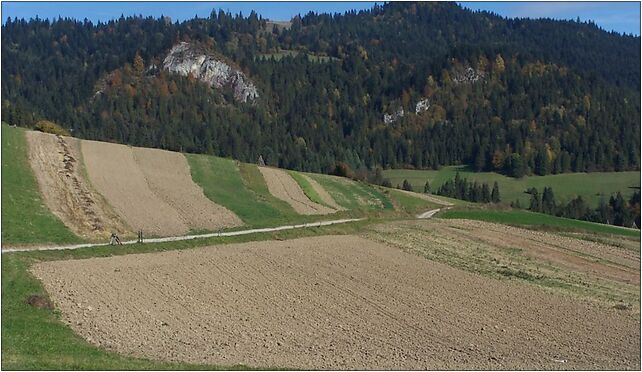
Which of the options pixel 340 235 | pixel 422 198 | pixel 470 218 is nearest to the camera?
pixel 340 235

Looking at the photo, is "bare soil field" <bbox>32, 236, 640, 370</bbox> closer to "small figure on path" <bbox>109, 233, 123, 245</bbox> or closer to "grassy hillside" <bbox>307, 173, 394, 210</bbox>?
"small figure on path" <bbox>109, 233, 123, 245</bbox>

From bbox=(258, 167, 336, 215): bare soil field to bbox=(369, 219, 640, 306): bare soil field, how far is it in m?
9.08

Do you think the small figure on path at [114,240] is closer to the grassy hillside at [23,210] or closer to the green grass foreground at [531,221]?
the grassy hillside at [23,210]

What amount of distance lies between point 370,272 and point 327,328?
46.7 ft

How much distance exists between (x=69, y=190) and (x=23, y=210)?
28.9 ft

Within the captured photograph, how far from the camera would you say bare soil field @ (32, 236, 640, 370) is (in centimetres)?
2628

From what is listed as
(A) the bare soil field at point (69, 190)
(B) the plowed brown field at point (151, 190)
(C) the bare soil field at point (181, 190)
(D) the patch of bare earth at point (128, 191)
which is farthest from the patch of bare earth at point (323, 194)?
(A) the bare soil field at point (69, 190)

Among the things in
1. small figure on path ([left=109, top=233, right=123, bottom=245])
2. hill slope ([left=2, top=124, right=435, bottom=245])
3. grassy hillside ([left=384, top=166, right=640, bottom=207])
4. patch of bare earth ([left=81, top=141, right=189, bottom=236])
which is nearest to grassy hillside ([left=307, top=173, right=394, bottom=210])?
hill slope ([left=2, top=124, right=435, bottom=245])

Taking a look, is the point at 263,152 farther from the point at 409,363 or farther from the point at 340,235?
the point at 409,363

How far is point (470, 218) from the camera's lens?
84.6m

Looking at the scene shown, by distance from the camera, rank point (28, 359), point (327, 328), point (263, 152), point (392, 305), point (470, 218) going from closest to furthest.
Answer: point (28, 359), point (327, 328), point (392, 305), point (470, 218), point (263, 152)

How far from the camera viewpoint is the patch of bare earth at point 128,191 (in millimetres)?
57375

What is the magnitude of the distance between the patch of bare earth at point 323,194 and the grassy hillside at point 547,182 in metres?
68.5

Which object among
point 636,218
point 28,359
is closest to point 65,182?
point 28,359
